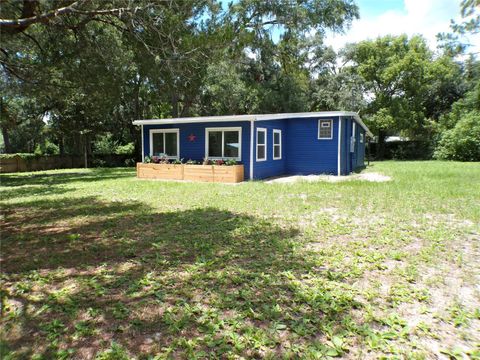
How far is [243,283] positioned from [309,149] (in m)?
12.2

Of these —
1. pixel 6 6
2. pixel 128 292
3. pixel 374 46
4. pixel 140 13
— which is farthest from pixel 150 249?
pixel 374 46

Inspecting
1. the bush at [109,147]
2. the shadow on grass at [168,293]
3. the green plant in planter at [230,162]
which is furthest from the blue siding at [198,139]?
the bush at [109,147]

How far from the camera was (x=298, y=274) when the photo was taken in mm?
3836

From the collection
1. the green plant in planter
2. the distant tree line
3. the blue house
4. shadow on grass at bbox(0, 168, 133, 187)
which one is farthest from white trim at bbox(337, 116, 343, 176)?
shadow on grass at bbox(0, 168, 133, 187)

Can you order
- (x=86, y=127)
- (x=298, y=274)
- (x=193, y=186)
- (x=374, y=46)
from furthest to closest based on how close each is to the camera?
(x=374, y=46)
(x=86, y=127)
(x=193, y=186)
(x=298, y=274)

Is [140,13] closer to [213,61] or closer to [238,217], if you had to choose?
[213,61]

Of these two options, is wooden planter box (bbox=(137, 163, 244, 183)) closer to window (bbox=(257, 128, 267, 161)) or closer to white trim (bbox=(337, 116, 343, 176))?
window (bbox=(257, 128, 267, 161))

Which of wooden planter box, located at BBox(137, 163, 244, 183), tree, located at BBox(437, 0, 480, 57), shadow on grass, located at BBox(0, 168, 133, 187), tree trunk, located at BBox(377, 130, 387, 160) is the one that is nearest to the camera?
tree, located at BBox(437, 0, 480, 57)

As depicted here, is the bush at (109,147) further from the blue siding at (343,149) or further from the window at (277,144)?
the blue siding at (343,149)

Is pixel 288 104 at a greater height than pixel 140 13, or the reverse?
pixel 288 104

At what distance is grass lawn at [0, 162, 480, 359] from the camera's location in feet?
8.42

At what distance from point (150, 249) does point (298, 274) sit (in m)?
2.02

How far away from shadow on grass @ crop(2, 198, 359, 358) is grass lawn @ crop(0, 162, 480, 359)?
0.04ft

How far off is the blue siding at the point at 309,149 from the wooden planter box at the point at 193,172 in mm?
3606
